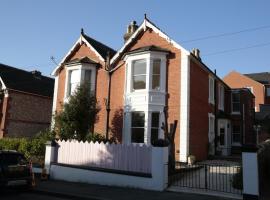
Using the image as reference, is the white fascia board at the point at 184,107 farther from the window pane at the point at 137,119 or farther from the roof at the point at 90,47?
the roof at the point at 90,47

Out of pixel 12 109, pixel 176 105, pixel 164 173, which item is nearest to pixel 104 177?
pixel 164 173

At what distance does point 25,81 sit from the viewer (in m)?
34.2

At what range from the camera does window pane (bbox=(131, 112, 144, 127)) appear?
2109cm

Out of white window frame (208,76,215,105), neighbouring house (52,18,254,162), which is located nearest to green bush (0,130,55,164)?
neighbouring house (52,18,254,162)

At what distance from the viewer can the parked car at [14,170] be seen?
12133 mm

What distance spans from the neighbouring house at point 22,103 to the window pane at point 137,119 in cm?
1394

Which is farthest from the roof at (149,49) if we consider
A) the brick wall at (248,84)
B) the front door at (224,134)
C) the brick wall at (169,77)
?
the brick wall at (248,84)

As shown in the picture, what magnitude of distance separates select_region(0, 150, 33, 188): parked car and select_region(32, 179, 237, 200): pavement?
0.98 metres

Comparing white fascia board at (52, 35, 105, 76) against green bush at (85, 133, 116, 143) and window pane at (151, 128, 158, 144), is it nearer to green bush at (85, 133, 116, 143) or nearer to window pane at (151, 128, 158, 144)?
green bush at (85, 133, 116, 143)

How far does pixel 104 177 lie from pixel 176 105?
7715 mm

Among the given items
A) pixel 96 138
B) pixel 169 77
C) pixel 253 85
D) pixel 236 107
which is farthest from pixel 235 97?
pixel 253 85

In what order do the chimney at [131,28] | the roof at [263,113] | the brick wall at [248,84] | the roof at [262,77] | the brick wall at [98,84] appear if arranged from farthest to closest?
the roof at [262,77] → the brick wall at [248,84] → the roof at [263,113] → the chimney at [131,28] → the brick wall at [98,84]

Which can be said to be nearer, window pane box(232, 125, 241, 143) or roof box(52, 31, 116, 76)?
roof box(52, 31, 116, 76)

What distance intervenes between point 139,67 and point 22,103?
49.2 feet
